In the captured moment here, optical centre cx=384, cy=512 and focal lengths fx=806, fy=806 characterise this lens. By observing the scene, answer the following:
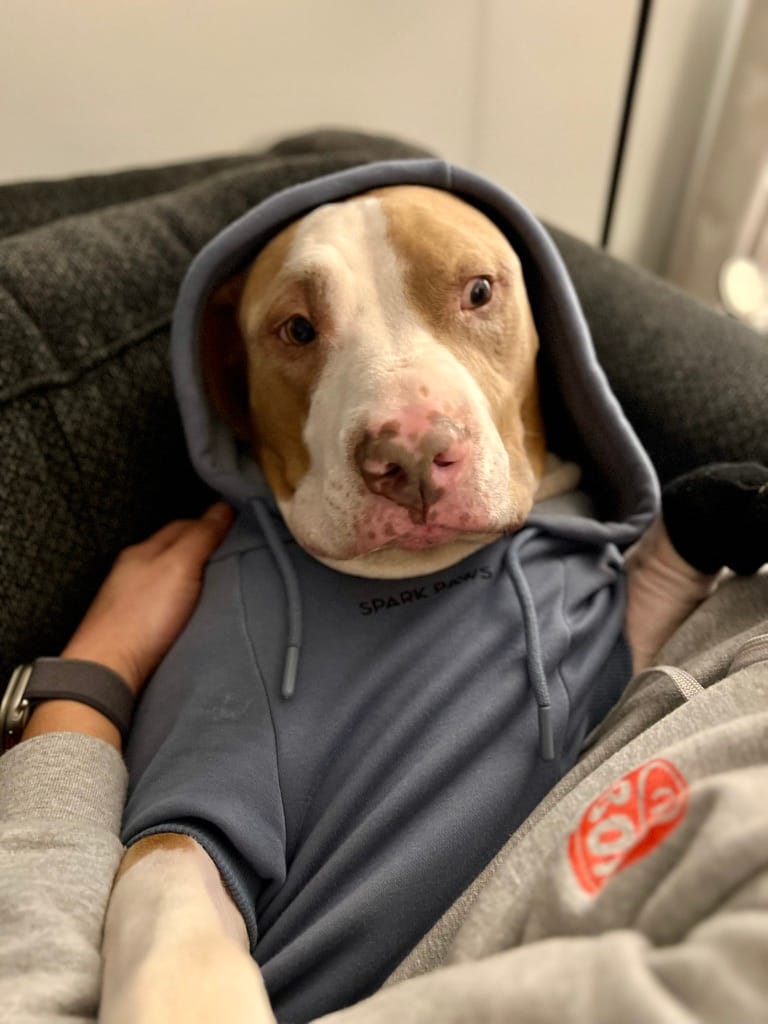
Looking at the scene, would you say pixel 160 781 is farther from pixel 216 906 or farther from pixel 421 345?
pixel 421 345

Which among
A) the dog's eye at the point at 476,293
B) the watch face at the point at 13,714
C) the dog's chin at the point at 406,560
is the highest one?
the dog's eye at the point at 476,293

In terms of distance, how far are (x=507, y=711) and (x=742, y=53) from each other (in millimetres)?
1906

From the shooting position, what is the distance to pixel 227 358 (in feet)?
3.73

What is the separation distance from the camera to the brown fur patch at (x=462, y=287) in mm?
919

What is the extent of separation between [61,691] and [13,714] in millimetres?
56

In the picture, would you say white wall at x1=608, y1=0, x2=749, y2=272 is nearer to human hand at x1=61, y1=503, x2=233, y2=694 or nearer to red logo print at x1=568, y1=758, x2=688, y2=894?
human hand at x1=61, y1=503, x2=233, y2=694

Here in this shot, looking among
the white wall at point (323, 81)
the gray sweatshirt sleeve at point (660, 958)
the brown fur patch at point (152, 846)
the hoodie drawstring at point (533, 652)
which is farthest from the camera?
the white wall at point (323, 81)

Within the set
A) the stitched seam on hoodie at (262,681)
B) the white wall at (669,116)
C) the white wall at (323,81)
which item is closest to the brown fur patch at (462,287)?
the stitched seam on hoodie at (262,681)

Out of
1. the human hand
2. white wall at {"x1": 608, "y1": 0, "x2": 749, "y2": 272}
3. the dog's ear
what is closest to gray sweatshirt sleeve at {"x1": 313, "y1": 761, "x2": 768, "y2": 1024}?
the human hand

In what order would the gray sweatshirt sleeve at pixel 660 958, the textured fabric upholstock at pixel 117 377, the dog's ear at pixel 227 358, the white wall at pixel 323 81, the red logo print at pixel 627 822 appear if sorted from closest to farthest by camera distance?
the gray sweatshirt sleeve at pixel 660 958
the red logo print at pixel 627 822
the textured fabric upholstock at pixel 117 377
the dog's ear at pixel 227 358
the white wall at pixel 323 81

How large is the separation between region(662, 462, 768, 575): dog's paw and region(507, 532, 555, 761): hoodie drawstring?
192mm

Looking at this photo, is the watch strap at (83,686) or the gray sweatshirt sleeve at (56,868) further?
the watch strap at (83,686)

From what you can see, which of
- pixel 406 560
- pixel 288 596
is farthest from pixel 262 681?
pixel 406 560

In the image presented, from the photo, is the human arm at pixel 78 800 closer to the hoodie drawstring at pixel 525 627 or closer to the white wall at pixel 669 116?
the hoodie drawstring at pixel 525 627
